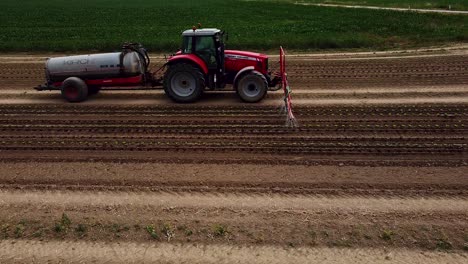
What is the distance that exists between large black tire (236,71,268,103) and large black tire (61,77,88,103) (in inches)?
169

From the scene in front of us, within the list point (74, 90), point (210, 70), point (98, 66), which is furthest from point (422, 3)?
point (74, 90)

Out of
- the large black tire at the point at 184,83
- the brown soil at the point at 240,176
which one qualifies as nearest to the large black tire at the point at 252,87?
the brown soil at the point at 240,176

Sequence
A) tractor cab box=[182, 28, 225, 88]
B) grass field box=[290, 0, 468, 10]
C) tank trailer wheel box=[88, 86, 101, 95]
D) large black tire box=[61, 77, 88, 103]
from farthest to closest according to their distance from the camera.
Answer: grass field box=[290, 0, 468, 10]
tank trailer wheel box=[88, 86, 101, 95]
large black tire box=[61, 77, 88, 103]
tractor cab box=[182, 28, 225, 88]

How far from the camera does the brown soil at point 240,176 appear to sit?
6902 mm

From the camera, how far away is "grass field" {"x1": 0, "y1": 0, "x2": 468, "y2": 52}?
73.7 feet

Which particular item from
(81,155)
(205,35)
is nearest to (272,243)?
(81,155)

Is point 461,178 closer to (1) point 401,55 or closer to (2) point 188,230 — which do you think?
(2) point 188,230

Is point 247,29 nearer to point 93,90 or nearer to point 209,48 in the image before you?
point 93,90

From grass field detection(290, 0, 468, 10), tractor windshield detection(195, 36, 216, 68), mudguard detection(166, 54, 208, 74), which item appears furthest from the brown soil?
grass field detection(290, 0, 468, 10)

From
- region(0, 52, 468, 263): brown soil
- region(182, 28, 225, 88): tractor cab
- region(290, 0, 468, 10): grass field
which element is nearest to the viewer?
region(0, 52, 468, 263): brown soil

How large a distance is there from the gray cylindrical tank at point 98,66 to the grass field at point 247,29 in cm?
879

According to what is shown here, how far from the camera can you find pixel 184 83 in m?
13.4

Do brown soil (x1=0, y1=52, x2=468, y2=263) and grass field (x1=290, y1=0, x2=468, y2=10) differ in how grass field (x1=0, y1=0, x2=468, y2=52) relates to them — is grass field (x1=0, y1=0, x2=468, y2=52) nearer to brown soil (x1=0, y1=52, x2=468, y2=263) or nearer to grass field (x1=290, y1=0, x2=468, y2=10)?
grass field (x1=290, y1=0, x2=468, y2=10)

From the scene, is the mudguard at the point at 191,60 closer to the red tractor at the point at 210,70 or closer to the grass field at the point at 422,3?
the red tractor at the point at 210,70
